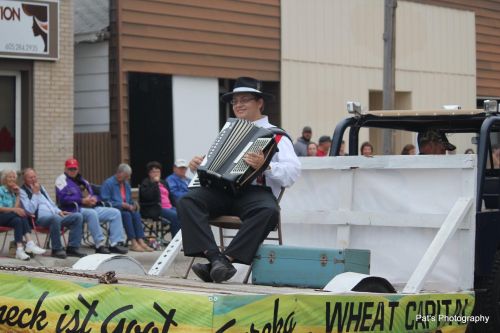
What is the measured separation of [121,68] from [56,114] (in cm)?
169

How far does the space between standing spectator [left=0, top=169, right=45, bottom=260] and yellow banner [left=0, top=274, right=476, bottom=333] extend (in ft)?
25.2

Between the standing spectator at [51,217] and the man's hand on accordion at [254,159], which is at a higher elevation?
the man's hand on accordion at [254,159]

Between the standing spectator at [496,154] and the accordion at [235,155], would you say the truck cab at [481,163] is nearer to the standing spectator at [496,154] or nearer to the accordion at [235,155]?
the standing spectator at [496,154]

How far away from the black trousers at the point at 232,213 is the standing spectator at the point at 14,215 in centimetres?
714

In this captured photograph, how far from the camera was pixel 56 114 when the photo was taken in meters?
18.8

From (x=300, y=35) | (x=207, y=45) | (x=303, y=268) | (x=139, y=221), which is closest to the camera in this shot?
(x=303, y=268)

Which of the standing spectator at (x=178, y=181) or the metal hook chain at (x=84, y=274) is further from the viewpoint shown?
the standing spectator at (x=178, y=181)

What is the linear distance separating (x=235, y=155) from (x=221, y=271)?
2.91ft

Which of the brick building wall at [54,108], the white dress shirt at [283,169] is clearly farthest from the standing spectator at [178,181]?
the white dress shirt at [283,169]

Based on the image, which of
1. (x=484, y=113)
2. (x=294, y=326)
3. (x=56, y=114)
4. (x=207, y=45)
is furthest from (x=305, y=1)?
(x=294, y=326)

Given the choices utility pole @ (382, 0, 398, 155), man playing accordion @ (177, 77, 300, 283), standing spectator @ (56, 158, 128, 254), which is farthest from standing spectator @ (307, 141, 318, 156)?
man playing accordion @ (177, 77, 300, 283)

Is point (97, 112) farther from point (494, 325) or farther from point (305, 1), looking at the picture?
point (494, 325)

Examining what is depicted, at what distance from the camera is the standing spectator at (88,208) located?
15.4 metres

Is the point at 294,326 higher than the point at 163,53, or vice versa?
the point at 163,53
